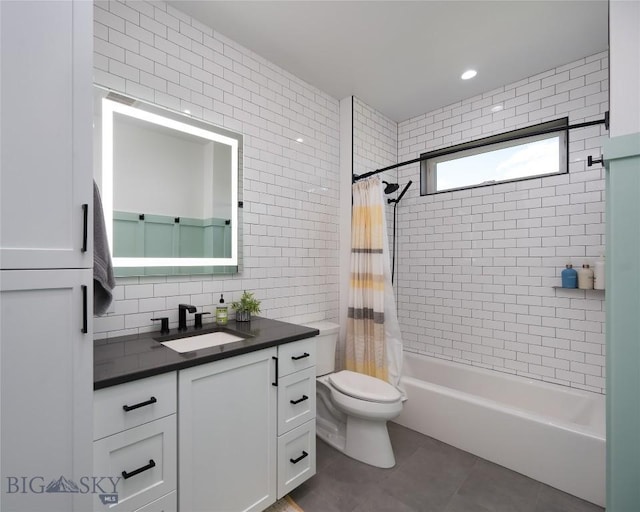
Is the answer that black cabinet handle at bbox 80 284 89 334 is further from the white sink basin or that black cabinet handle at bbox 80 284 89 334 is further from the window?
the window

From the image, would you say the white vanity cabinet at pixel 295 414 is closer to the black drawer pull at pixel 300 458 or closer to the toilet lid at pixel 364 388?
the black drawer pull at pixel 300 458

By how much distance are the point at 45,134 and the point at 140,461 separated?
45.9 inches

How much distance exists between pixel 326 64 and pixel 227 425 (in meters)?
2.51

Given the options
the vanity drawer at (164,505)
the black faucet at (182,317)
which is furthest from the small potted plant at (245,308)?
the vanity drawer at (164,505)

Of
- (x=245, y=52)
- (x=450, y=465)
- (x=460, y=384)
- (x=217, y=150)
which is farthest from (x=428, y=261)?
(x=245, y=52)

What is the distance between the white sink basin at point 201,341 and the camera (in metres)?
1.63

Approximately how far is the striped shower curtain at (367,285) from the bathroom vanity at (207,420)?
0.90m

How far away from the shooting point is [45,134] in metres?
0.89

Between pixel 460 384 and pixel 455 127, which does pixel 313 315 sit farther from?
pixel 455 127

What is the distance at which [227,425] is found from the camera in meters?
1.37

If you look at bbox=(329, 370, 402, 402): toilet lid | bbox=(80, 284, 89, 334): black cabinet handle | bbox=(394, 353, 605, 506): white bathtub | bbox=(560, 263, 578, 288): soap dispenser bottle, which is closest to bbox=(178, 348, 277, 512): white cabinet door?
bbox=(80, 284, 89, 334): black cabinet handle

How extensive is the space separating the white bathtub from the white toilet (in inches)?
19.2

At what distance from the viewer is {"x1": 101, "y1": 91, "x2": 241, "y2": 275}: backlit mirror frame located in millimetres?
1563

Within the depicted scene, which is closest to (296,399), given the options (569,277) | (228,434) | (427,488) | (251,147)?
(228,434)
